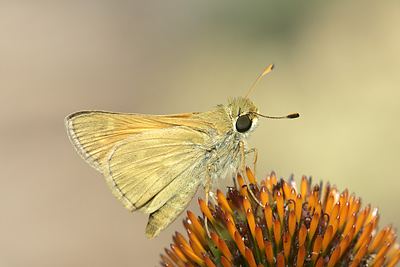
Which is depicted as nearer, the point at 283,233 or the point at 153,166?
the point at 283,233

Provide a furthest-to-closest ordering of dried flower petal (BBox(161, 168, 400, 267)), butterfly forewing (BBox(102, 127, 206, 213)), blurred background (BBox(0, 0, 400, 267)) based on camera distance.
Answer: blurred background (BBox(0, 0, 400, 267)) < butterfly forewing (BBox(102, 127, 206, 213)) < dried flower petal (BBox(161, 168, 400, 267))

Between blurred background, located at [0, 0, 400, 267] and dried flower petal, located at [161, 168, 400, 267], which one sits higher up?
blurred background, located at [0, 0, 400, 267]

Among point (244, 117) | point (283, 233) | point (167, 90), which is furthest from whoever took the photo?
point (167, 90)

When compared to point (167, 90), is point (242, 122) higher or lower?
lower

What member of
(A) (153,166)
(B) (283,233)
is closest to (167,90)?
(A) (153,166)

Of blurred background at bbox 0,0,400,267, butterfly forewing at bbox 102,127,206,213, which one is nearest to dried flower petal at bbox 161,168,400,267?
butterfly forewing at bbox 102,127,206,213

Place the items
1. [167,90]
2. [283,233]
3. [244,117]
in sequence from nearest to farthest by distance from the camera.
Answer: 1. [283,233]
2. [244,117]
3. [167,90]

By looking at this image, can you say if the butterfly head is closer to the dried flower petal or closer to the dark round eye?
the dark round eye

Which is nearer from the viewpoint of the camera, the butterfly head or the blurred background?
the butterfly head

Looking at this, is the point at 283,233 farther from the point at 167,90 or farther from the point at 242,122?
the point at 167,90

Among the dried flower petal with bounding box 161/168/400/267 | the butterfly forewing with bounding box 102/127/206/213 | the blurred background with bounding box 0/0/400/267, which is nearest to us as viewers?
the dried flower petal with bounding box 161/168/400/267
